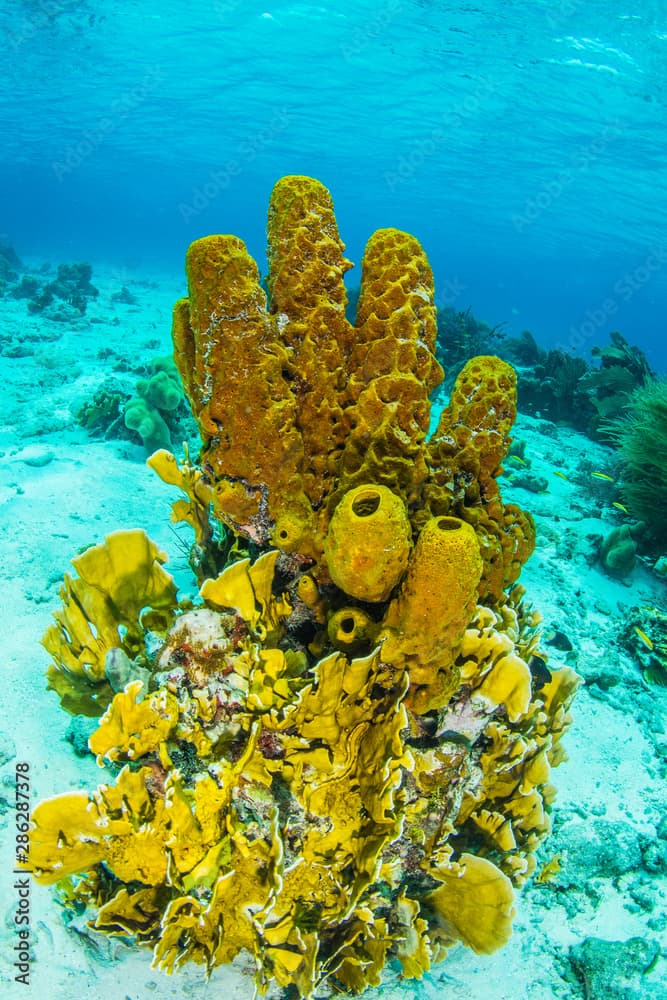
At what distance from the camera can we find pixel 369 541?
215 cm

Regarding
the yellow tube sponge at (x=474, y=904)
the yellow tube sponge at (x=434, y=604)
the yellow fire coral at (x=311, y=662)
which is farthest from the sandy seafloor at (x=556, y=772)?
the yellow tube sponge at (x=434, y=604)

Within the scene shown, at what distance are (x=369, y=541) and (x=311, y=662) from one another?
4.04ft

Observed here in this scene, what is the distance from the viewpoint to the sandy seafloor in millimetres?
3023

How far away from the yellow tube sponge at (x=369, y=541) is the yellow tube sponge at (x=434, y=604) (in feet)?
0.25

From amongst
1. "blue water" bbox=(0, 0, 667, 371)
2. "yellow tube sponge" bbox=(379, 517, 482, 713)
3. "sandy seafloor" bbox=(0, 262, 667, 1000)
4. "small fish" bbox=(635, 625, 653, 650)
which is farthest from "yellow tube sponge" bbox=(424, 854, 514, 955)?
"blue water" bbox=(0, 0, 667, 371)

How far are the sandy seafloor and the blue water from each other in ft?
60.7

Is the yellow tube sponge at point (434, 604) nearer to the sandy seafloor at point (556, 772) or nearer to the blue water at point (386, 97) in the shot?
the sandy seafloor at point (556, 772)

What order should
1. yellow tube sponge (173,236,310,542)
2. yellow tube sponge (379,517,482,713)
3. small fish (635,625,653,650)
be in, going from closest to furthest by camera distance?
yellow tube sponge (379,517,482,713)
yellow tube sponge (173,236,310,542)
small fish (635,625,653,650)

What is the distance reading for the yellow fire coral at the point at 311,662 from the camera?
2393 millimetres

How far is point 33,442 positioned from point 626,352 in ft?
42.4

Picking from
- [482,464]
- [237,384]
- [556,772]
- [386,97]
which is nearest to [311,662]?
[482,464]

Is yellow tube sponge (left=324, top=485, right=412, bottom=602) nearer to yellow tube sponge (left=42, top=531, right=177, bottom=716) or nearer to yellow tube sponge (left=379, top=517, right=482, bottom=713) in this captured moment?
yellow tube sponge (left=379, top=517, right=482, bottom=713)

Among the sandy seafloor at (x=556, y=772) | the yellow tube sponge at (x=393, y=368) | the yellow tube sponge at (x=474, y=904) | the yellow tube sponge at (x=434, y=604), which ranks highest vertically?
the yellow tube sponge at (x=393, y=368)

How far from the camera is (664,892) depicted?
13.0ft
